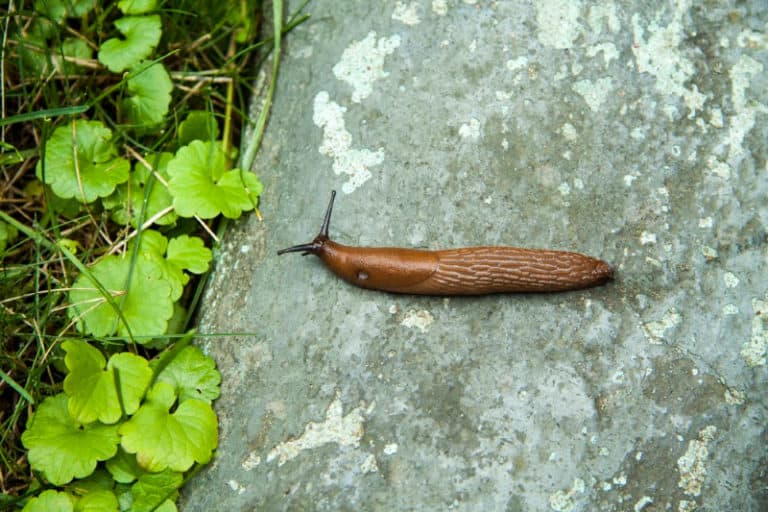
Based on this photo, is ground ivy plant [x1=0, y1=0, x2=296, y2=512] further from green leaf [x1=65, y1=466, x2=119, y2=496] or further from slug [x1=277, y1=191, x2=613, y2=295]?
slug [x1=277, y1=191, x2=613, y2=295]

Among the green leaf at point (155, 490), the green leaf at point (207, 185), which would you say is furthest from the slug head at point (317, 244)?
the green leaf at point (155, 490)

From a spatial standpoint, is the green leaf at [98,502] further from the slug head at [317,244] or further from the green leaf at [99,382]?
the slug head at [317,244]

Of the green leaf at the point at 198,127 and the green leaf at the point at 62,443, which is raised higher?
the green leaf at the point at 198,127

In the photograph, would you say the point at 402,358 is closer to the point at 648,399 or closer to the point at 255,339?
the point at 255,339

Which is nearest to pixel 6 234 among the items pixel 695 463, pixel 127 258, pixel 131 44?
pixel 127 258

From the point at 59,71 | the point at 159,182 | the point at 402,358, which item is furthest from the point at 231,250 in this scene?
the point at 59,71

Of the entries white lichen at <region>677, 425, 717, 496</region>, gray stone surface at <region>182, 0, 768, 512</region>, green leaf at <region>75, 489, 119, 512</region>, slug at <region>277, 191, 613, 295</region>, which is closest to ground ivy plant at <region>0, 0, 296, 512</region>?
green leaf at <region>75, 489, 119, 512</region>
